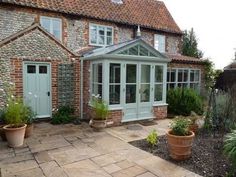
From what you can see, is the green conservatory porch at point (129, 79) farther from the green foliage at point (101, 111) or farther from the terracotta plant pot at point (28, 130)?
the terracotta plant pot at point (28, 130)

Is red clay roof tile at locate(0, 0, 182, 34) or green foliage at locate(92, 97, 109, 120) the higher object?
red clay roof tile at locate(0, 0, 182, 34)

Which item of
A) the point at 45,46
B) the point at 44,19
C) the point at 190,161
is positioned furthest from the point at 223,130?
the point at 44,19

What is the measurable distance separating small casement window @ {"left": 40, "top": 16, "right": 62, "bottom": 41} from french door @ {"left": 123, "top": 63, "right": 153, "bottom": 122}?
4387 millimetres

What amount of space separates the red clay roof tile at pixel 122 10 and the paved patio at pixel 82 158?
6.33 metres

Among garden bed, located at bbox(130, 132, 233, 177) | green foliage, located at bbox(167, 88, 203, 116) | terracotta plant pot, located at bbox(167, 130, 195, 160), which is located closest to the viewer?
garden bed, located at bbox(130, 132, 233, 177)

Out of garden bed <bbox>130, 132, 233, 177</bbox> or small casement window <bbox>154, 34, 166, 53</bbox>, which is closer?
garden bed <bbox>130, 132, 233, 177</bbox>

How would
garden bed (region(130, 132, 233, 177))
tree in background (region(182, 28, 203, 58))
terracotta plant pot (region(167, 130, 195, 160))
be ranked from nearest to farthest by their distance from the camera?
garden bed (region(130, 132, 233, 177))
terracotta plant pot (region(167, 130, 195, 160))
tree in background (region(182, 28, 203, 58))

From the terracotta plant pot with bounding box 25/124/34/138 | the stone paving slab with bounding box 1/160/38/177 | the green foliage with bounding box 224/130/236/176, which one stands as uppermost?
the green foliage with bounding box 224/130/236/176

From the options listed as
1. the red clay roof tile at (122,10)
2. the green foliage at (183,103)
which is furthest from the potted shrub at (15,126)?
the green foliage at (183,103)

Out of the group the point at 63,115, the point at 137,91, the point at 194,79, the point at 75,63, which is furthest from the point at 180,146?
the point at 194,79

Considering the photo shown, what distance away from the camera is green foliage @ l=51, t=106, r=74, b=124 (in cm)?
930

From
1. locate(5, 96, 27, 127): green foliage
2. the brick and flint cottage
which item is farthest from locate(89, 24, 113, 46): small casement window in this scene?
locate(5, 96, 27, 127): green foliage

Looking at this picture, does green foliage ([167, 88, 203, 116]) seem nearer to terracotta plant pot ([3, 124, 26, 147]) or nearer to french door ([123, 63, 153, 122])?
french door ([123, 63, 153, 122])

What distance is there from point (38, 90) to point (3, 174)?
4977 mm
